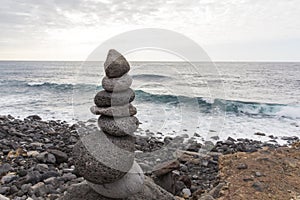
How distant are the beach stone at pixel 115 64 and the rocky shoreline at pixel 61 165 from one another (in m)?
3.18

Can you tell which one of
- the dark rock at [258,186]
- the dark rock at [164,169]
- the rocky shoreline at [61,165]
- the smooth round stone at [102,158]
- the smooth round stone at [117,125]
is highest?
the smooth round stone at [117,125]

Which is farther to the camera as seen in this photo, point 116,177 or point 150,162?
point 150,162

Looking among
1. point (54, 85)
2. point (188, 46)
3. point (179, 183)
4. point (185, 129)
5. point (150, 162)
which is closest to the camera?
point (188, 46)

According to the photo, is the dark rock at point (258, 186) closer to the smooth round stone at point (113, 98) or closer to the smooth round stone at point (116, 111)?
the smooth round stone at point (116, 111)

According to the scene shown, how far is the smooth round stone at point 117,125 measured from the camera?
4.61m

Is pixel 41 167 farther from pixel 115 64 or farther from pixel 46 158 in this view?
pixel 115 64

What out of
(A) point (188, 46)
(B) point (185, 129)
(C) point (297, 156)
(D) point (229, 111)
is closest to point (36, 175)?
(A) point (188, 46)

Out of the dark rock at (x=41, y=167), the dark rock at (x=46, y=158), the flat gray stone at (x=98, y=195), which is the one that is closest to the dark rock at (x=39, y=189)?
the dark rock at (x=41, y=167)

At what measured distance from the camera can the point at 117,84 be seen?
15.0 ft

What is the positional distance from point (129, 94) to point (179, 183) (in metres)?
3.48

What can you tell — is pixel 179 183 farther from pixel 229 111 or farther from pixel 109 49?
pixel 229 111

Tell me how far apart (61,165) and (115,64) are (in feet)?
17.2

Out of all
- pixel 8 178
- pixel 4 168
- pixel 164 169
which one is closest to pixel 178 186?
pixel 164 169

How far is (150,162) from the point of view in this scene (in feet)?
28.2
